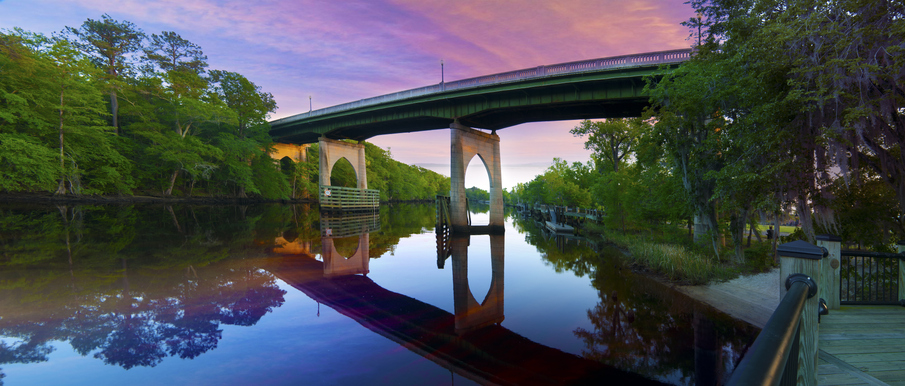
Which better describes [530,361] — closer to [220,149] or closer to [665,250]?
[665,250]

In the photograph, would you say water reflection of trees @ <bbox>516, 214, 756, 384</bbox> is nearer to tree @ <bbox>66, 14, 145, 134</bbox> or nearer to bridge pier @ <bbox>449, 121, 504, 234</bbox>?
bridge pier @ <bbox>449, 121, 504, 234</bbox>

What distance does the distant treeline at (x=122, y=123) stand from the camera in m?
28.5

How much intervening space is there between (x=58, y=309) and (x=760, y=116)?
17.5 meters

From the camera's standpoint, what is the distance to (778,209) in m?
9.29

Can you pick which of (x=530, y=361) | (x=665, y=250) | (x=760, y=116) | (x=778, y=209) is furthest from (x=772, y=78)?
(x=530, y=361)

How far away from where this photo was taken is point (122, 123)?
1610 inches

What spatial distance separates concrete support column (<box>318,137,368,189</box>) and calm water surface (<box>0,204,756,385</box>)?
1295 inches

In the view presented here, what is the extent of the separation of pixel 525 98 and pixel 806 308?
2606 cm

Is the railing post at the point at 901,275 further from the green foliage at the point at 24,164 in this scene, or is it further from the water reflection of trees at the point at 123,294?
the green foliage at the point at 24,164

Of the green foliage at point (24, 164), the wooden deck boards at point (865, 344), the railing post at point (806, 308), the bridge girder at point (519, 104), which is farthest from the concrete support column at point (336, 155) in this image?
the railing post at point (806, 308)

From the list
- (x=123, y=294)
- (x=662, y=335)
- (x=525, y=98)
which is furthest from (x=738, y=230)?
(x=123, y=294)

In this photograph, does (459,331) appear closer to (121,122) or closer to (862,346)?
(862,346)

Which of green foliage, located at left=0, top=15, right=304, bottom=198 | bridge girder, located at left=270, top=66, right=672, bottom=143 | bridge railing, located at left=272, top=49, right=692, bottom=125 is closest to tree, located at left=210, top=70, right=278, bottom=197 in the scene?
green foliage, located at left=0, top=15, right=304, bottom=198

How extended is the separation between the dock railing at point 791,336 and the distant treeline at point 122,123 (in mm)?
42529
